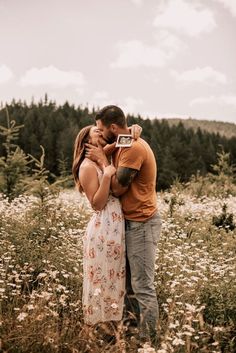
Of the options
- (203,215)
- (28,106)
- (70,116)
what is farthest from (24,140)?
(203,215)

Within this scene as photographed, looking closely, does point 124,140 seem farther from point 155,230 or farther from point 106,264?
point 106,264

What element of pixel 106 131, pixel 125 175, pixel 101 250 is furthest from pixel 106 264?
pixel 106 131

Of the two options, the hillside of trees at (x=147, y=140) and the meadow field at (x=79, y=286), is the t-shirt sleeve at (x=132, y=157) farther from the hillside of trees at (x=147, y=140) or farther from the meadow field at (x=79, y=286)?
the hillside of trees at (x=147, y=140)

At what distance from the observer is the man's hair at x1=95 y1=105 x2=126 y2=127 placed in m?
4.37

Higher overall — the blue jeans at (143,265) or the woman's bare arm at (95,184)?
the woman's bare arm at (95,184)

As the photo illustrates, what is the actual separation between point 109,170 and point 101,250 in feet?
2.54

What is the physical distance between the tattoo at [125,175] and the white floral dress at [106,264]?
0.31 metres

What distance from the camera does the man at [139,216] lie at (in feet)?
14.4

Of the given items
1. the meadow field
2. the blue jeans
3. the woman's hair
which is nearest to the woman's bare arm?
the woman's hair

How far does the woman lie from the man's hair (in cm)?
18

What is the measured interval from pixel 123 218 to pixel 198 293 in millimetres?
1315

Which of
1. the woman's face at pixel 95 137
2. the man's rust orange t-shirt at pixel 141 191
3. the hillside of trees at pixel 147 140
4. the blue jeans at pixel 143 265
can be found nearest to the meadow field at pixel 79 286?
the blue jeans at pixel 143 265

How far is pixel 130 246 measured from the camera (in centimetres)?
452

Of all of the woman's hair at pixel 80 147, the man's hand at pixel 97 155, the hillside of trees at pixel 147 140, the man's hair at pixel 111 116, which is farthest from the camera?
the hillside of trees at pixel 147 140
